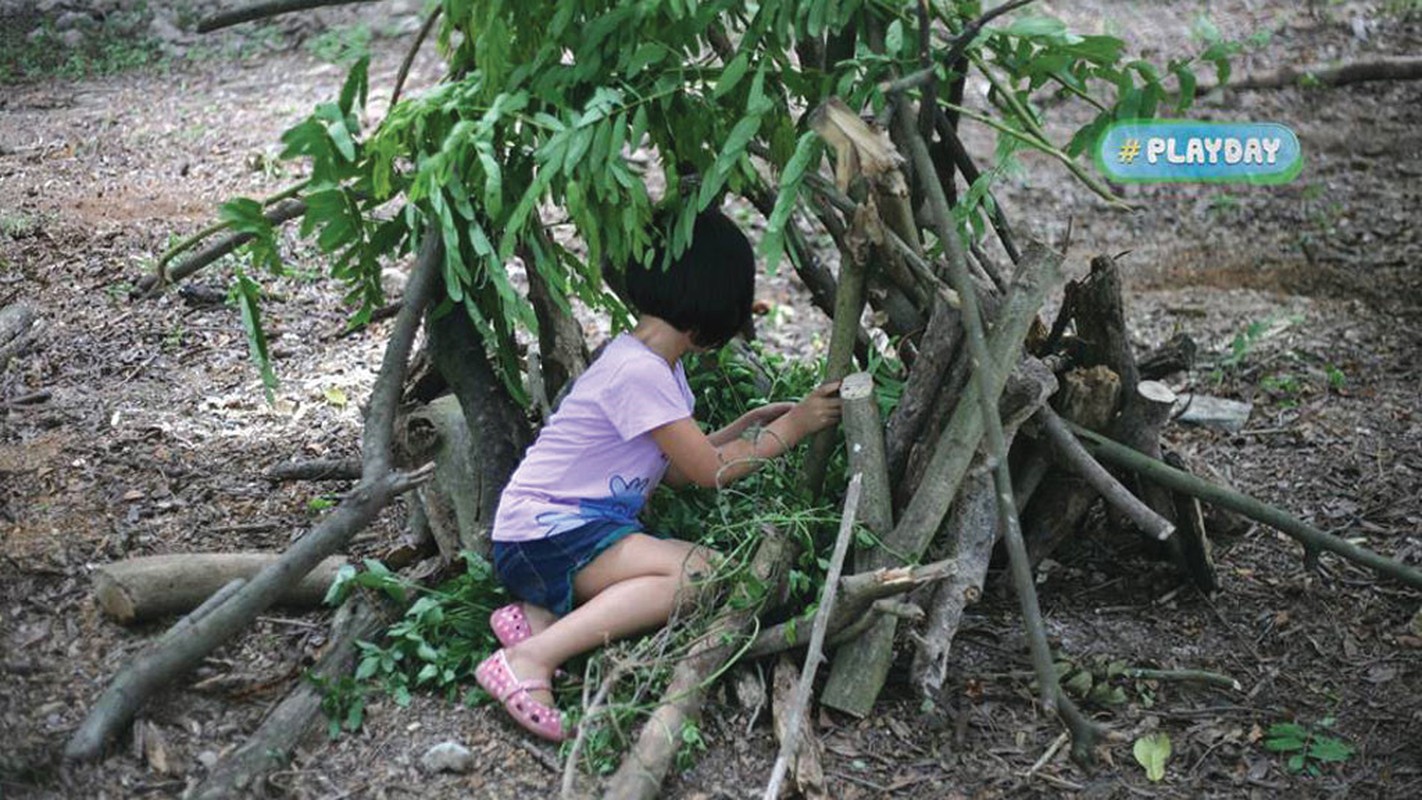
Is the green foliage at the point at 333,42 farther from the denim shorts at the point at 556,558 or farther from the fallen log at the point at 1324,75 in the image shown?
the denim shorts at the point at 556,558

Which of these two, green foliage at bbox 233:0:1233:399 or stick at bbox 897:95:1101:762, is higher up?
green foliage at bbox 233:0:1233:399

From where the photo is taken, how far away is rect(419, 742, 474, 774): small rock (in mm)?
2838

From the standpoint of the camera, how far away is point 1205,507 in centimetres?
380

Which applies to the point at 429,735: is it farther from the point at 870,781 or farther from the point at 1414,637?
the point at 1414,637

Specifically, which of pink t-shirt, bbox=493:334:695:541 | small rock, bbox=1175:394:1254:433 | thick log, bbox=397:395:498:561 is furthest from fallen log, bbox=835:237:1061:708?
small rock, bbox=1175:394:1254:433

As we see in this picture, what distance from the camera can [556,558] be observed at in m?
3.07

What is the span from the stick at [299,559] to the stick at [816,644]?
2.99 feet

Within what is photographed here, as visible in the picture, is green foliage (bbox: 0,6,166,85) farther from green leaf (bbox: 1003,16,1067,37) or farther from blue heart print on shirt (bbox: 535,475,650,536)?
green leaf (bbox: 1003,16,1067,37)

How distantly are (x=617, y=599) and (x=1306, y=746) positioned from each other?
148cm

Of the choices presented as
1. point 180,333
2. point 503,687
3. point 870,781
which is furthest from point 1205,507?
point 180,333

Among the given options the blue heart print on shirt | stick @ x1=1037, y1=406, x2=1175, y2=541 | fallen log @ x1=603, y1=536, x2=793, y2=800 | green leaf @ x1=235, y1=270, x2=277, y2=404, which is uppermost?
green leaf @ x1=235, y1=270, x2=277, y2=404

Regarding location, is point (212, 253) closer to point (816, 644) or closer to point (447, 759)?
point (447, 759)

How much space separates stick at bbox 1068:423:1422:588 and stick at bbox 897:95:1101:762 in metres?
0.62

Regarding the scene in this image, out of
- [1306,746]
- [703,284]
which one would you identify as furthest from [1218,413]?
[703,284]
